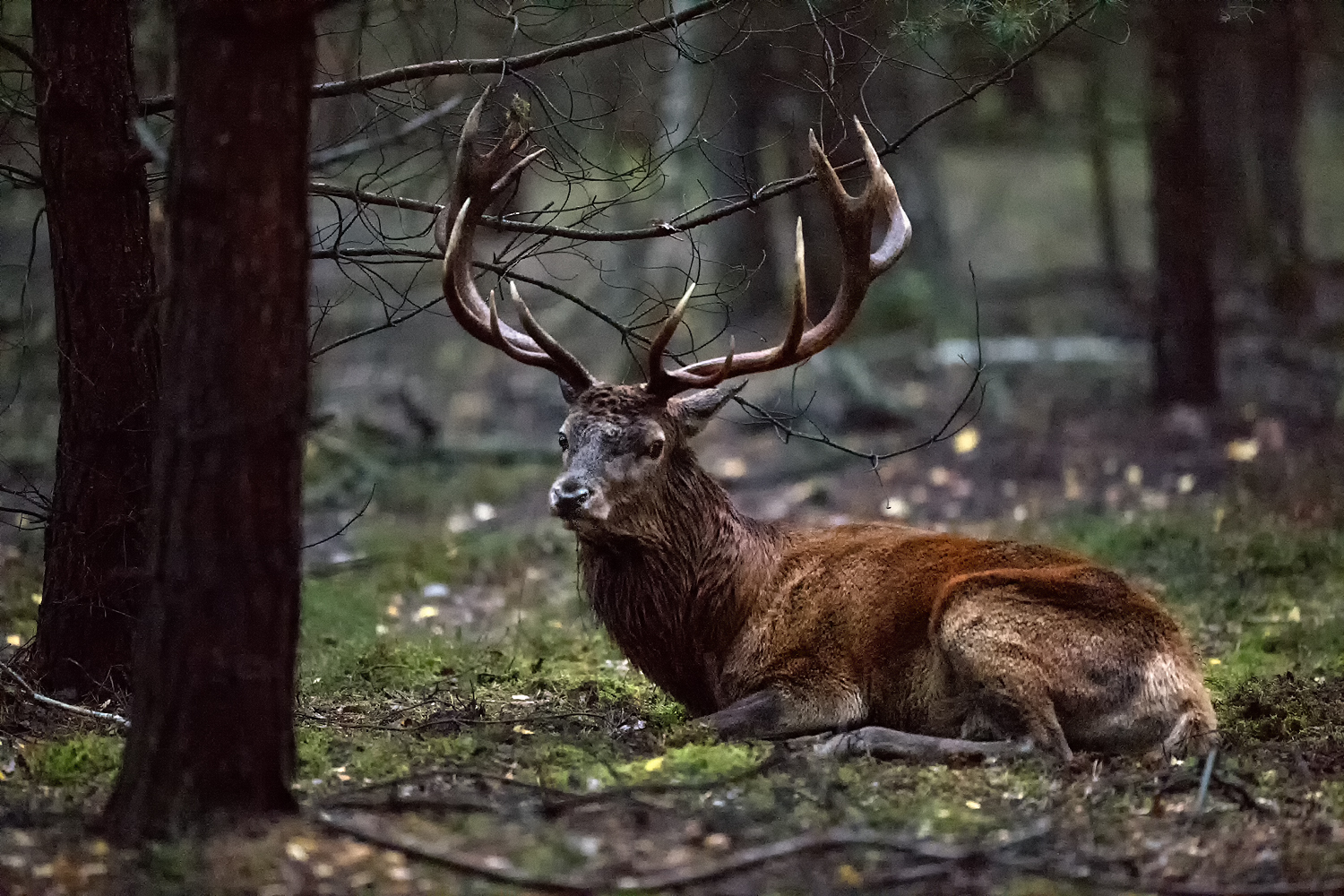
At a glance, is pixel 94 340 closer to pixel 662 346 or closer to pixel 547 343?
pixel 547 343

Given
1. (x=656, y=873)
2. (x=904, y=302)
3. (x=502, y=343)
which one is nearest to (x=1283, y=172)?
(x=904, y=302)

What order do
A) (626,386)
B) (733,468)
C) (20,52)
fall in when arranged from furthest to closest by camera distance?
1. (733,468)
2. (626,386)
3. (20,52)

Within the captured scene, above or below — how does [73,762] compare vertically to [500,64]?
below

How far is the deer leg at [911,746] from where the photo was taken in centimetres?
636

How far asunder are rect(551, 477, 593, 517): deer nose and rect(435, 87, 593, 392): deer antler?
0.62m

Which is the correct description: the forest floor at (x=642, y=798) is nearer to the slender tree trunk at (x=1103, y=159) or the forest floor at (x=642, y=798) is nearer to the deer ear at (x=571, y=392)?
the deer ear at (x=571, y=392)

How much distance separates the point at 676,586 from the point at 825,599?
0.68 metres

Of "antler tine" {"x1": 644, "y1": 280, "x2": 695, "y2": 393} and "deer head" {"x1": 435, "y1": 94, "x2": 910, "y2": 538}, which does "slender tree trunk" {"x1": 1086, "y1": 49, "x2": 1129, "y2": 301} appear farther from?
"antler tine" {"x1": 644, "y1": 280, "x2": 695, "y2": 393}

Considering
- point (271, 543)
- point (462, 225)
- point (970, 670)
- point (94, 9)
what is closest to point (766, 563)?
point (970, 670)

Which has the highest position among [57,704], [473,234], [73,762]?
[473,234]

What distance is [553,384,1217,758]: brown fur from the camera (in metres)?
6.52

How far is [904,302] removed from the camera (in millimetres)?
17891

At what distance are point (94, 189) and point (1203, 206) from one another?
10808 millimetres

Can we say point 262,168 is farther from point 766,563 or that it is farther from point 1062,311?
Result: point 1062,311
